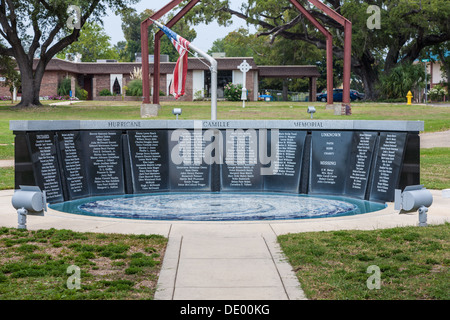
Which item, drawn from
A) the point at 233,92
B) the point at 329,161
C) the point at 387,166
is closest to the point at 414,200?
the point at 387,166

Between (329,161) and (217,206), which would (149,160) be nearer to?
(217,206)

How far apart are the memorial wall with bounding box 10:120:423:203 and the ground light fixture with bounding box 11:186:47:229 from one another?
2.60 metres

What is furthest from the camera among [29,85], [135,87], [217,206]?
[135,87]

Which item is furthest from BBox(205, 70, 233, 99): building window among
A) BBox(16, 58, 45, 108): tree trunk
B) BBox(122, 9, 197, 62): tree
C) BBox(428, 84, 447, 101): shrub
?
BBox(122, 9, 197, 62): tree

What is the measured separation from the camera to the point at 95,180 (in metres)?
13.4

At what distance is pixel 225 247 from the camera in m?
8.37

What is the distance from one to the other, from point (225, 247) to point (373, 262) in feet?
6.27

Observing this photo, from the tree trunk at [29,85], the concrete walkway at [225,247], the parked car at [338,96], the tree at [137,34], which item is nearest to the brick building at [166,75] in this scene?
the parked car at [338,96]

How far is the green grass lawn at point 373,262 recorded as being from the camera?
6387 millimetres

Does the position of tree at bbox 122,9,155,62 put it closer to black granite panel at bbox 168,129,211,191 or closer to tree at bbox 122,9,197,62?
tree at bbox 122,9,197,62

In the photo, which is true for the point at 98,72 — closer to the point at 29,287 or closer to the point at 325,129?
the point at 325,129

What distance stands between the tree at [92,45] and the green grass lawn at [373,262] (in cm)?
8477

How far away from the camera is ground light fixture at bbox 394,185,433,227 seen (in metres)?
9.32
